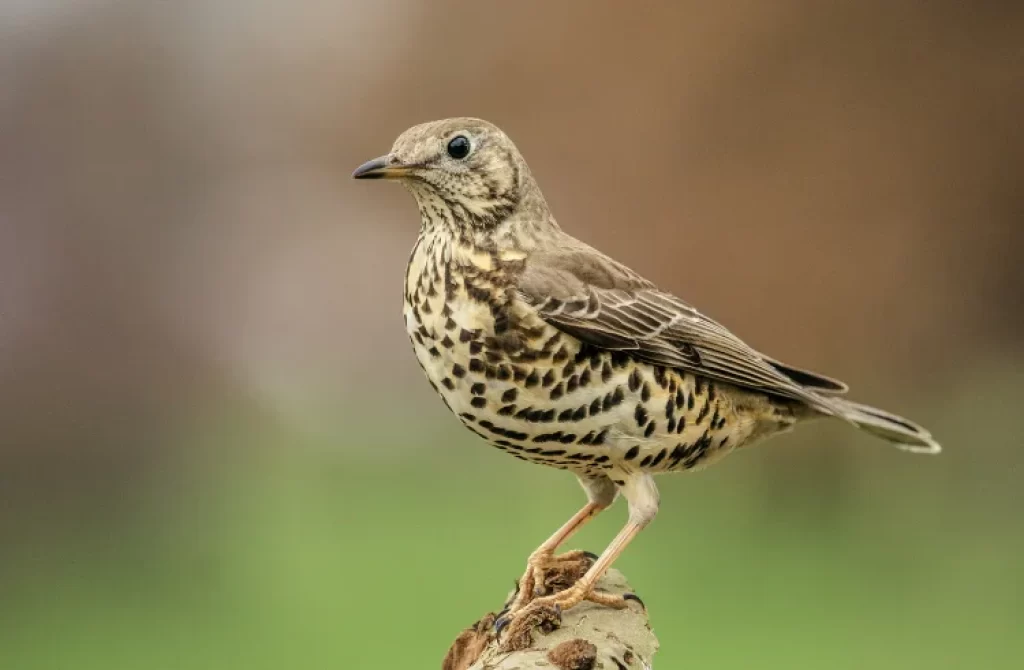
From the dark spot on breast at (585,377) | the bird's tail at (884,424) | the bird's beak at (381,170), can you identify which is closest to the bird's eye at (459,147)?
the bird's beak at (381,170)

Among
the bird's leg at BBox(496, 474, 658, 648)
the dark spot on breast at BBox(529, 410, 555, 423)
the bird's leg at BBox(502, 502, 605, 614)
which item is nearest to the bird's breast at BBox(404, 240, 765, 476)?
the dark spot on breast at BBox(529, 410, 555, 423)

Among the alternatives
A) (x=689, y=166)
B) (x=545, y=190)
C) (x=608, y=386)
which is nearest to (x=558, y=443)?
(x=608, y=386)

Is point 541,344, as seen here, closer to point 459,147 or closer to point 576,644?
point 459,147

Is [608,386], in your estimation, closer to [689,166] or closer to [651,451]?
[651,451]

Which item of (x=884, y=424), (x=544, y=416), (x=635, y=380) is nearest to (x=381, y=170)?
(x=544, y=416)

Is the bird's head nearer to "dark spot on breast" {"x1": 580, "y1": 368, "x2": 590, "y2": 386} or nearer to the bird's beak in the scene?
the bird's beak
